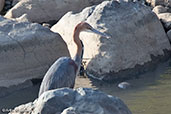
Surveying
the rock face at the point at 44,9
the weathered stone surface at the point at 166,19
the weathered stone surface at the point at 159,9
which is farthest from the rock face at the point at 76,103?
the rock face at the point at 44,9

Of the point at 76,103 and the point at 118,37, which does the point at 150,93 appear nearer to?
the point at 118,37

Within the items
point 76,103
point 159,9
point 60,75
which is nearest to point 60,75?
point 60,75

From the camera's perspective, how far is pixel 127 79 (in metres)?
9.61

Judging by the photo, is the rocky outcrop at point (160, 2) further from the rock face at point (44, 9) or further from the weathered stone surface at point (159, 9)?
the rock face at point (44, 9)

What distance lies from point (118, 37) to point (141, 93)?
1620mm

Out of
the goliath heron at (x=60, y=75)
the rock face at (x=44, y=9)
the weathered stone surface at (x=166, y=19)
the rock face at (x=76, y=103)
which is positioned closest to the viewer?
the rock face at (x=76, y=103)

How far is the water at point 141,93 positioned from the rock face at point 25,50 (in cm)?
31

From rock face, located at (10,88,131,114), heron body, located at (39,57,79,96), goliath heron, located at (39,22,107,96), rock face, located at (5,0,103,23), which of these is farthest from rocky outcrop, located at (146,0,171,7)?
rock face, located at (10,88,131,114)

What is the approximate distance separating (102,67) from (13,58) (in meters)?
1.67

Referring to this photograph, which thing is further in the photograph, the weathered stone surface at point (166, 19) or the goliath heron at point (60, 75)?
the weathered stone surface at point (166, 19)

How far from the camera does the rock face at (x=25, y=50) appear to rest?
9312 mm

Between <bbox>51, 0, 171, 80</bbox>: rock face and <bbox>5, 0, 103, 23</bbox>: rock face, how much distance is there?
261 centimetres

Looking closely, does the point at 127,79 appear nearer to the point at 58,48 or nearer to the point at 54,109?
the point at 58,48

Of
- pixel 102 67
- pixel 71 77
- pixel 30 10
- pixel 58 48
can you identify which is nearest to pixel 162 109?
pixel 71 77
